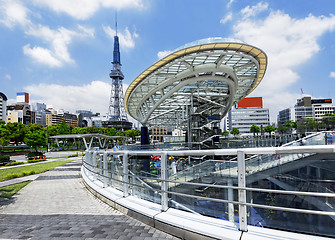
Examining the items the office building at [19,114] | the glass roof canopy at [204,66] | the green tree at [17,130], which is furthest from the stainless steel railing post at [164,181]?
the office building at [19,114]

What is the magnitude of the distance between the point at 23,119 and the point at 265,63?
134 meters

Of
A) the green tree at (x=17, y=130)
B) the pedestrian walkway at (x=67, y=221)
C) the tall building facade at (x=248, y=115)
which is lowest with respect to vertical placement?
the pedestrian walkway at (x=67, y=221)

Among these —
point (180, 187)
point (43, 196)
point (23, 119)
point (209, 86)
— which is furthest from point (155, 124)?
point (23, 119)

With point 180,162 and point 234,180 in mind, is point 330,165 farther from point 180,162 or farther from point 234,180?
point 180,162

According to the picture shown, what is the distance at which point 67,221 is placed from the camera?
457 centimetres

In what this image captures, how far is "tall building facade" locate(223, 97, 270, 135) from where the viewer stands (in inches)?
4520

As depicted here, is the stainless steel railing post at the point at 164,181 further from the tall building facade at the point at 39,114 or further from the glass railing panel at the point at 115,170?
the tall building facade at the point at 39,114

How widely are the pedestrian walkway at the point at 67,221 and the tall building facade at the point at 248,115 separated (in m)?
116

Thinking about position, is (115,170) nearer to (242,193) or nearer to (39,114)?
(242,193)

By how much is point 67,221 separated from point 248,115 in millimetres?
121097

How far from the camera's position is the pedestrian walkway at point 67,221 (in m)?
3.76

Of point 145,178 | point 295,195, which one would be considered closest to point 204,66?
point 145,178

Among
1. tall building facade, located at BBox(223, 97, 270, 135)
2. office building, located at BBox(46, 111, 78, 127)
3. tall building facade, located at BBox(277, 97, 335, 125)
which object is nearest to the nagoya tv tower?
office building, located at BBox(46, 111, 78, 127)

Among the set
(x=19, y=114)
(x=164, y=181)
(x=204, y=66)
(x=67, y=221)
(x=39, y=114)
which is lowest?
(x=67, y=221)
